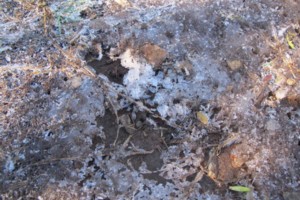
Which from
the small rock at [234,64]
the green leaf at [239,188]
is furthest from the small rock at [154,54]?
the green leaf at [239,188]

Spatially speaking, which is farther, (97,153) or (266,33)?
(266,33)

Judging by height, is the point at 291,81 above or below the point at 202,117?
above

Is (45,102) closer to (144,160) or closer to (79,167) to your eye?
(79,167)

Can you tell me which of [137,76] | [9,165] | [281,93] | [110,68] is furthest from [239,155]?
[9,165]

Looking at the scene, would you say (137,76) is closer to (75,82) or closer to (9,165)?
(75,82)

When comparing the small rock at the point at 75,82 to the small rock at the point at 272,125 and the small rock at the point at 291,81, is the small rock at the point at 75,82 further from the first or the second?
the small rock at the point at 291,81

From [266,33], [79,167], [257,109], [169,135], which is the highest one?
[266,33]

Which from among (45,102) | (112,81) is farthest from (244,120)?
(45,102)

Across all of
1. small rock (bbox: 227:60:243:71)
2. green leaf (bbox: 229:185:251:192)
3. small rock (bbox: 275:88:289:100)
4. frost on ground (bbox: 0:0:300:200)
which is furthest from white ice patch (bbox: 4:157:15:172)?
small rock (bbox: 275:88:289:100)
